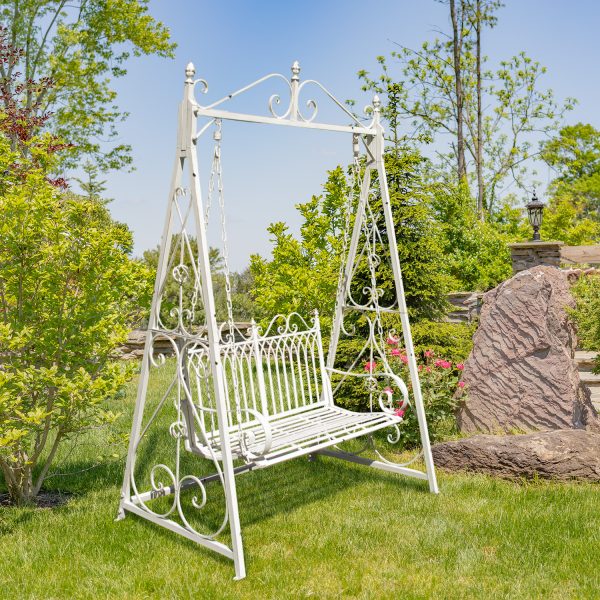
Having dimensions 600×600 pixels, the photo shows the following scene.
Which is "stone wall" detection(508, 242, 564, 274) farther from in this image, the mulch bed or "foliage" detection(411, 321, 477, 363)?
the mulch bed

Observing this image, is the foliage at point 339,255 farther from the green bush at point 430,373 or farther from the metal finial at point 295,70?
the metal finial at point 295,70

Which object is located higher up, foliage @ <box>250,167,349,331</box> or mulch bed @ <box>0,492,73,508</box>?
foliage @ <box>250,167,349,331</box>

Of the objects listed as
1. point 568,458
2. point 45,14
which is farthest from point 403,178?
point 45,14

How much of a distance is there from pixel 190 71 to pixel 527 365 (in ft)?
12.3

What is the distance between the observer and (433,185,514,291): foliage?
1273 centimetres

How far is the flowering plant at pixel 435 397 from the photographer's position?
19.0 ft

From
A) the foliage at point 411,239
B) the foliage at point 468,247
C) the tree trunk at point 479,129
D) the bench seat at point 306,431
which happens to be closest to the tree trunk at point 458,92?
the tree trunk at point 479,129

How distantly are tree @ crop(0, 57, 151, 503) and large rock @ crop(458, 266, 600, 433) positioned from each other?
3.07 metres

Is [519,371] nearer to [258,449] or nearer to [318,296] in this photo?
[258,449]

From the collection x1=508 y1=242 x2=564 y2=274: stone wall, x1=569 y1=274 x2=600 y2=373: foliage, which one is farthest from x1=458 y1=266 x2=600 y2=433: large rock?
x1=508 y1=242 x2=564 y2=274: stone wall

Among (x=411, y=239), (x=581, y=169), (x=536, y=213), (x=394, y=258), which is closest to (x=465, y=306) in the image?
(x=536, y=213)

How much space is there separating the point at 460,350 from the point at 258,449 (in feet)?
11.3

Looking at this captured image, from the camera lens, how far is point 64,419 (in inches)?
170

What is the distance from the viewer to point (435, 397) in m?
5.87
